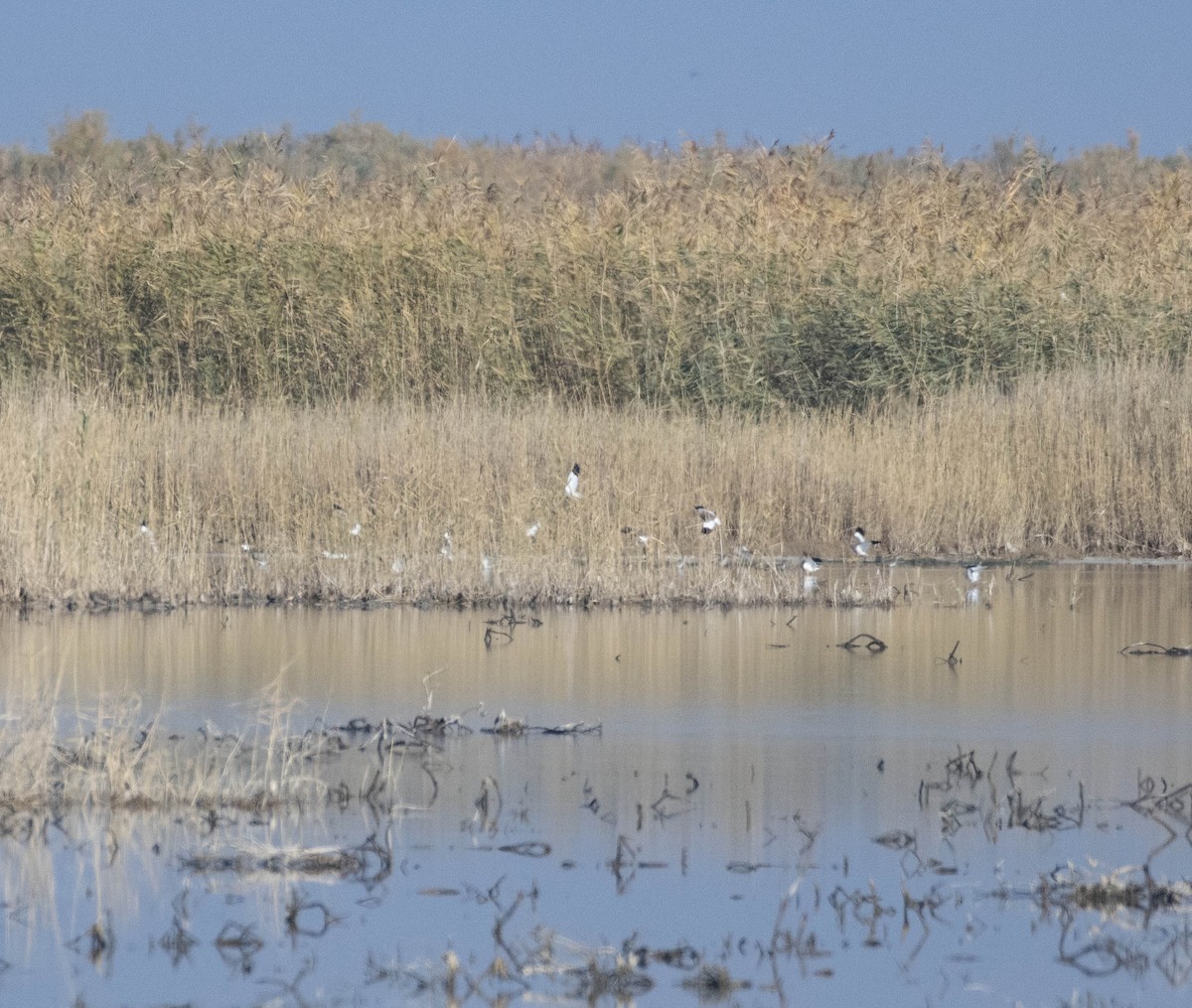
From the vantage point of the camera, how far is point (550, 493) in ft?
40.2

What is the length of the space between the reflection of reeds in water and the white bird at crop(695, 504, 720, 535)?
0.12 meters

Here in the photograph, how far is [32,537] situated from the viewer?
10727 mm

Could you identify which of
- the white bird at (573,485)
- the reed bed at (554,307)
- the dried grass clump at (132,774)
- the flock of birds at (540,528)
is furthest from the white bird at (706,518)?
the dried grass clump at (132,774)

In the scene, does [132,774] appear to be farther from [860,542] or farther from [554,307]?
[554,307]

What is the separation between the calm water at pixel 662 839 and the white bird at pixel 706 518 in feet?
10.3

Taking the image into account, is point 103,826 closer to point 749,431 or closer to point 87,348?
point 749,431

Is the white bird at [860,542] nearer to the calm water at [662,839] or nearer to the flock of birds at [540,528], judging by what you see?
the flock of birds at [540,528]

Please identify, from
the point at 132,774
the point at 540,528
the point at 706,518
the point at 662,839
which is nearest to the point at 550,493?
the point at 540,528

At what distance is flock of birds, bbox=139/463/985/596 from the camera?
11.4 metres

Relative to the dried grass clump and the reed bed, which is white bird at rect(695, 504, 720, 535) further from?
the dried grass clump

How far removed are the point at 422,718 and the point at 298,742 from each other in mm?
508

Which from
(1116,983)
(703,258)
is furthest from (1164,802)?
(703,258)

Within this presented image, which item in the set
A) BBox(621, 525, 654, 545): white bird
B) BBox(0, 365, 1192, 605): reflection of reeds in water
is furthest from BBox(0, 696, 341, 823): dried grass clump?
BBox(621, 525, 654, 545): white bird

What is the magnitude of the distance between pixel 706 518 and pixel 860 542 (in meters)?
1.04
